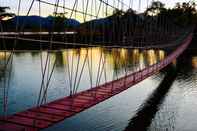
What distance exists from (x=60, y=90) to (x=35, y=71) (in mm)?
4418

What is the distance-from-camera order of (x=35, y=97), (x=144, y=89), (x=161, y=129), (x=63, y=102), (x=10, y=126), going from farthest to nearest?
(x=144, y=89)
(x=35, y=97)
(x=161, y=129)
(x=63, y=102)
(x=10, y=126)

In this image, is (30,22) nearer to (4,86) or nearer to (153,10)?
(4,86)

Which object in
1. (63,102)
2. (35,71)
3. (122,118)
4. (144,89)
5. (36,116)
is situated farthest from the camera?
(35,71)

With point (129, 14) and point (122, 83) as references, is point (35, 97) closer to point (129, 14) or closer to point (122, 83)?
point (122, 83)

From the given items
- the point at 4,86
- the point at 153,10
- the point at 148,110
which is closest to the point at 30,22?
the point at 4,86

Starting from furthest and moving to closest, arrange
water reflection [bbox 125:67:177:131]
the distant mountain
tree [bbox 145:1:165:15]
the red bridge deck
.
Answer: tree [bbox 145:1:165:15], water reflection [bbox 125:67:177:131], the distant mountain, the red bridge deck

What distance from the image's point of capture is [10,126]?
456 centimetres

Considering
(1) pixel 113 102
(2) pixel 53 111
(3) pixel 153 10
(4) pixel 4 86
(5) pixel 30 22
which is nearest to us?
(4) pixel 4 86

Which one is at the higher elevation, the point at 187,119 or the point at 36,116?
the point at 36,116

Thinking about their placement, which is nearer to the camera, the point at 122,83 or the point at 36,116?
the point at 36,116

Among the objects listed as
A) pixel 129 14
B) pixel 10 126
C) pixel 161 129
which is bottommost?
pixel 161 129

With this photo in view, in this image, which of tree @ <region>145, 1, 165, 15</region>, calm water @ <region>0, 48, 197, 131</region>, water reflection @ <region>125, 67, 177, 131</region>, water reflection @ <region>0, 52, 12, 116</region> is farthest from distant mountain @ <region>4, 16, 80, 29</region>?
tree @ <region>145, 1, 165, 15</region>

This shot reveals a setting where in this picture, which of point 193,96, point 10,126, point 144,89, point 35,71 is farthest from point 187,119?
point 35,71

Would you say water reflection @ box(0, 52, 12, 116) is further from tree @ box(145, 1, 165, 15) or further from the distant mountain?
tree @ box(145, 1, 165, 15)
